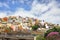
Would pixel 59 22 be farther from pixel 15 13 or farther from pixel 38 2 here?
pixel 15 13

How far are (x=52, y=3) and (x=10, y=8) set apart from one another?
39.0 inches

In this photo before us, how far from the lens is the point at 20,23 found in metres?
4.58

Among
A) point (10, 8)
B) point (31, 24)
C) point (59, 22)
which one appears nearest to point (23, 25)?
point (31, 24)

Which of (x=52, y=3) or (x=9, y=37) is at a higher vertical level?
(x=52, y=3)

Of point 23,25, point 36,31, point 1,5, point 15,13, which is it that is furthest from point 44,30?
point 1,5

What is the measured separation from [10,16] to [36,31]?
707 mm

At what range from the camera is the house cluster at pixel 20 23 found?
4.50 metres

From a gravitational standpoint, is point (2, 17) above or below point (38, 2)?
below

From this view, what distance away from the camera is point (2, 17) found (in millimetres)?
4582

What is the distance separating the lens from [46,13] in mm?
4500

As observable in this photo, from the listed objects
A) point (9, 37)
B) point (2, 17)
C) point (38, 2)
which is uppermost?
point (38, 2)

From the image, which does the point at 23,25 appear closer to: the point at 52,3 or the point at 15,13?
the point at 15,13

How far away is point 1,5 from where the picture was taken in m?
4.59

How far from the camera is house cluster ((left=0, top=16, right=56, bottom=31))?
4504 millimetres
